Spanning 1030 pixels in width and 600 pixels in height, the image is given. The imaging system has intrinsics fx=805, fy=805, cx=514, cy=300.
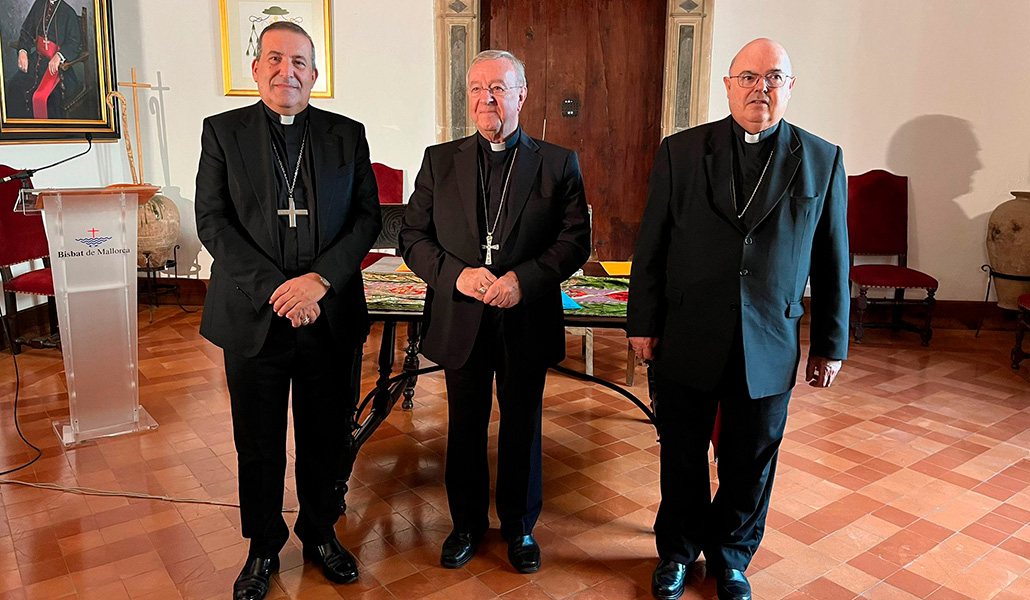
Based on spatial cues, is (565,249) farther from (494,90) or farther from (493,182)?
(494,90)

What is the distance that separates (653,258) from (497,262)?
0.50 metres

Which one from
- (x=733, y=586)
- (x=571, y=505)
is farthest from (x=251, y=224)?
(x=733, y=586)

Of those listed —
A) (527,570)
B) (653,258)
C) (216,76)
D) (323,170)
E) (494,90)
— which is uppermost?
(216,76)

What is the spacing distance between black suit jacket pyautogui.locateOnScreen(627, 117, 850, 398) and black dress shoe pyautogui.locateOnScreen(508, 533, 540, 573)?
0.79 meters

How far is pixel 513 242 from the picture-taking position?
2602 millimetres

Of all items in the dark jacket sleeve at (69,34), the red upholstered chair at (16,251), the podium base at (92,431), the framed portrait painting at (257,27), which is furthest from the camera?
the framed portrait painting at (257,27)

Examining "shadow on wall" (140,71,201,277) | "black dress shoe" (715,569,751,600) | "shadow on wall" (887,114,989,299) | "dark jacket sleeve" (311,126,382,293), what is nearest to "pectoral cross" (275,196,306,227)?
"dark jacket sleeve" (311,126,382,293)

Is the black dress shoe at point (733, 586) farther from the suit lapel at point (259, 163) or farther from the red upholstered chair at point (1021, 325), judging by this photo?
the red upholstered chair at point (1021, 325)

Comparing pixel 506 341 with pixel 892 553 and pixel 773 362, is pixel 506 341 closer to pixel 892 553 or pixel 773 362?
pixel 773 362

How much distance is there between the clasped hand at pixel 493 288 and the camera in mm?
2488

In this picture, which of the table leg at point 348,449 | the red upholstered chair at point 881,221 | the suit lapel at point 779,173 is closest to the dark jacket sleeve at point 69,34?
the table leg at point 348,449

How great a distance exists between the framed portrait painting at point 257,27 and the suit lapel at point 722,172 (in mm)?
4706

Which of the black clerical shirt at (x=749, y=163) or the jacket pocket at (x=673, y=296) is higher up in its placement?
the black clerical shirt at (x=749, y=163)

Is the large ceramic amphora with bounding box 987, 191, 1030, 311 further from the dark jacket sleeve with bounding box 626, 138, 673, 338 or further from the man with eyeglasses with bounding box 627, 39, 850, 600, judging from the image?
the dark jacket sleeve with bounding box 626, 138, 673, 338
